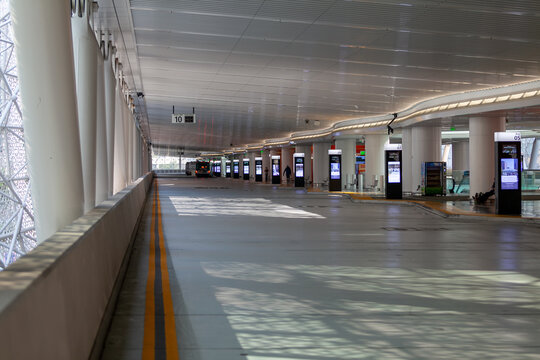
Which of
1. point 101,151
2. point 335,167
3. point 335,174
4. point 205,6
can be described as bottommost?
point 335,174

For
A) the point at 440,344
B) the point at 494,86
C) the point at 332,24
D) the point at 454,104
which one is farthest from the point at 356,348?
the point at 454,104

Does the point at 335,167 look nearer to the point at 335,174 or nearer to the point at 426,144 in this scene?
the point at 335,174

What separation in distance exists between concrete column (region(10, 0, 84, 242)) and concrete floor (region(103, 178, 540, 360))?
1575mm

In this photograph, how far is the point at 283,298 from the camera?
8.20m

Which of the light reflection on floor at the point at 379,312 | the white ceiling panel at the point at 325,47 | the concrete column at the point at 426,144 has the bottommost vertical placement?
the light reflection on floor at the point at 379,312

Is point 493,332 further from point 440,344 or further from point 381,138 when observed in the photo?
point 381,138

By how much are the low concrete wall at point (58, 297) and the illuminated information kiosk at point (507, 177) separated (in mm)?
17982

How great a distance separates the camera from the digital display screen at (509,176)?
21984 mm

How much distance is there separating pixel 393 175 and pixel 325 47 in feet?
51.8

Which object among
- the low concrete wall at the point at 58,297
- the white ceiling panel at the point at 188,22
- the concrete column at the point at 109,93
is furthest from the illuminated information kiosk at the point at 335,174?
the low concrete wall at the point at 58,297

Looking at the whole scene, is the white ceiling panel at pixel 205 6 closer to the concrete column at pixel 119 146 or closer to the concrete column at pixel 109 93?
the concrete column at pixel 109 93

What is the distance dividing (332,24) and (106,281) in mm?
9833

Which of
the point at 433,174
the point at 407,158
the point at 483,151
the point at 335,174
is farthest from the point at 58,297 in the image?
the point at 335,174

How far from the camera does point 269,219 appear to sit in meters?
20.8
